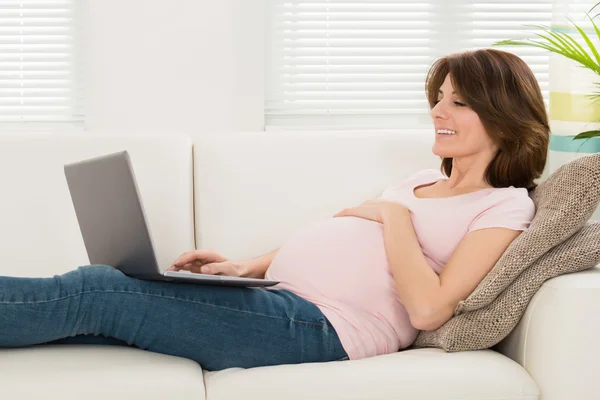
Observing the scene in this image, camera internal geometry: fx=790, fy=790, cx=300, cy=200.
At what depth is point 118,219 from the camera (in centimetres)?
159

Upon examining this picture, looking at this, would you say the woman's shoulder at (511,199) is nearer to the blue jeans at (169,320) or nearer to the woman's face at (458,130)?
the woman's face at (458,130)

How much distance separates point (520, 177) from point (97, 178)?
979mm

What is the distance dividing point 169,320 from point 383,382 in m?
0.45

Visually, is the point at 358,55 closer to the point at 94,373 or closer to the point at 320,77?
the point at 320,77

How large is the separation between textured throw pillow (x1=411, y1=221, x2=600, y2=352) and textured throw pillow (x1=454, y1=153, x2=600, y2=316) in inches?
0.8

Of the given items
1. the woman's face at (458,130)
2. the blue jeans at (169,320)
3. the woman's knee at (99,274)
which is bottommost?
the blue jeans at (169,320)

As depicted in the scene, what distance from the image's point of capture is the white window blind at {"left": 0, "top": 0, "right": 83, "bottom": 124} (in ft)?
10.8

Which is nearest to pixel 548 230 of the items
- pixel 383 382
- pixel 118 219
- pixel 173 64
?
pixel 383 382

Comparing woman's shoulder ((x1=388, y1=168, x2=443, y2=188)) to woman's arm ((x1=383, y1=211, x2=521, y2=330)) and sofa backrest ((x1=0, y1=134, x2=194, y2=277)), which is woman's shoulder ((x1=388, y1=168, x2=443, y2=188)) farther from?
sofa backrest ((x1=0, y1=134, x2=194, y2=277))

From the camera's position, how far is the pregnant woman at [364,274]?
5.25 feet

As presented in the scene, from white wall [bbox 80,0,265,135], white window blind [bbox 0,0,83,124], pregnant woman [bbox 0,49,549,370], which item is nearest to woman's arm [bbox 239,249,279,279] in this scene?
pregnant woman [bbox 0,49,549,370]

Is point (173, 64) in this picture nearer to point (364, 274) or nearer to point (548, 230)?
point (364, 274)

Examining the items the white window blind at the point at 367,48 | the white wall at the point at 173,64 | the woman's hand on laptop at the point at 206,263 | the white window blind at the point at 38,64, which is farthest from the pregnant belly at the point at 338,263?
the white window blind at the point at 38,64

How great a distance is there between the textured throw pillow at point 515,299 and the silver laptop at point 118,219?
0.40m
